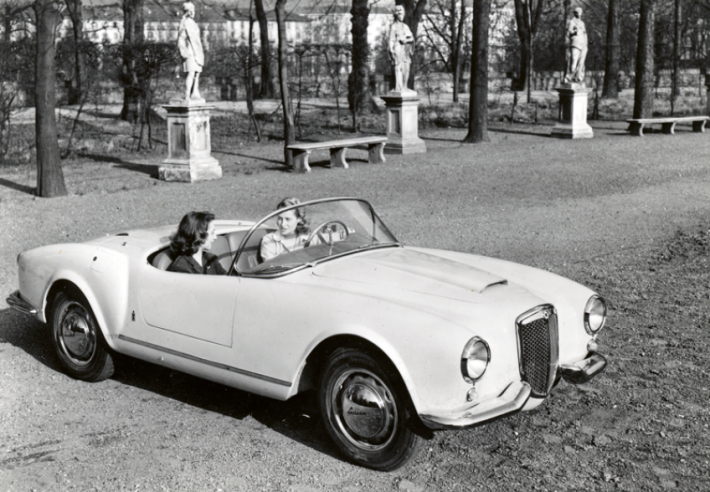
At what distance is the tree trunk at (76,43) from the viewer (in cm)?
2055

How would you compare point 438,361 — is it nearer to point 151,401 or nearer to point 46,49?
point 151,401

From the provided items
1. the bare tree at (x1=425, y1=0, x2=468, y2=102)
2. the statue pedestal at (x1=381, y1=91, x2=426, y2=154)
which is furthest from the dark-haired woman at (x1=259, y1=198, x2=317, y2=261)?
the bare tree at (x1=425, y1=0, x2=468, y2=102)

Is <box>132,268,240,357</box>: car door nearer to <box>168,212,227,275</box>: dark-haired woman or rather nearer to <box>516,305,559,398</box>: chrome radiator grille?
<box>168,212,227,275</box>: dark-haired woman

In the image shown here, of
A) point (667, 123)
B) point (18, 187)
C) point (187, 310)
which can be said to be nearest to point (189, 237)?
point (187, 310)

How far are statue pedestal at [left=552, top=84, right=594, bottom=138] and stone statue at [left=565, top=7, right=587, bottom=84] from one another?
42 cm

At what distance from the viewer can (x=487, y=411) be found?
4.15m

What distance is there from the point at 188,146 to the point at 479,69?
8213mm

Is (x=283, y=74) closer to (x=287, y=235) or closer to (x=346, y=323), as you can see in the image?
(x=287, y=235)

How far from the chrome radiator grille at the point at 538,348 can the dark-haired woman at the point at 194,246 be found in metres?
1.92

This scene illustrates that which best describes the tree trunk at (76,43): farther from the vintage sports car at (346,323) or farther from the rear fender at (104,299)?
the vintage sports car at (346,323)

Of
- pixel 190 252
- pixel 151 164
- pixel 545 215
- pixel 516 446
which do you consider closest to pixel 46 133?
pixel 151 164

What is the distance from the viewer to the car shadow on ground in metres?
4.98

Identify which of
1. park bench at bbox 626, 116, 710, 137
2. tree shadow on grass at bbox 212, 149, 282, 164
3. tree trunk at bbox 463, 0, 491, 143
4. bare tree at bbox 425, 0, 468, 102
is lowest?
tree shadow on grass at bbox 212, 149, 282, 164

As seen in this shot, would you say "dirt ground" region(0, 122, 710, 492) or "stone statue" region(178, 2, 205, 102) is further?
"stone statue" region(178, 2, 205, 102)
